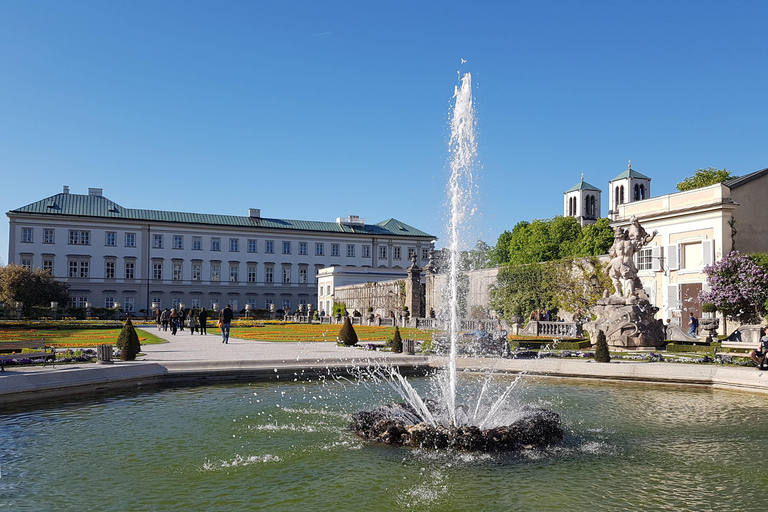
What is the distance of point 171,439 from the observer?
8.59 m

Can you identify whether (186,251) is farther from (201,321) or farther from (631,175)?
(631,175)

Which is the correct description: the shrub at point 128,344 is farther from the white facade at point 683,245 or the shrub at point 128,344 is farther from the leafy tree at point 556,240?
the leafy tree at point 556,240

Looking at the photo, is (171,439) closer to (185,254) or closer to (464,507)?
(464,507)

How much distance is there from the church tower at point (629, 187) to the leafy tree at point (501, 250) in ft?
89.4

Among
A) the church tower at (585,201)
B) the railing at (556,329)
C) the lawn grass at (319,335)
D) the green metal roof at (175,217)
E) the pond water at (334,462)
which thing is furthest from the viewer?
the church tower at (585,201)

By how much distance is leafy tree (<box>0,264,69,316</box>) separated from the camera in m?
49.3

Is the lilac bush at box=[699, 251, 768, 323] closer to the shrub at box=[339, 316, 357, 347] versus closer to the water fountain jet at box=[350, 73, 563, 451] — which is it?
A: the shrub at box=[339, 316, 357, 347]

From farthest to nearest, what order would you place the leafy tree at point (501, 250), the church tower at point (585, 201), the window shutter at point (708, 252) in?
the church tower at point (585, 201)
the leafy tree at point (501, 250)
the window shutter at point (708, 252)

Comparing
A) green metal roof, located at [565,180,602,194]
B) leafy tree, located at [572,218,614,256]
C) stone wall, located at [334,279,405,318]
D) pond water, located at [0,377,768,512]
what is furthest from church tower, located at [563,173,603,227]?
pond water, located at [0,377,768,512]

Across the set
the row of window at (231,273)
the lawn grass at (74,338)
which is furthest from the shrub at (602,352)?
the row of window at (231,273)

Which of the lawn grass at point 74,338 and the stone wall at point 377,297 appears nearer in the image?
the lawn grass at point 74,338

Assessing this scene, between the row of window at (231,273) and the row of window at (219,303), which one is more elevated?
the row of window at (231,273)

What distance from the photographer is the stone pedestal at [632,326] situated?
68.5ft

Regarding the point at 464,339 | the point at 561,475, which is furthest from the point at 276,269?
the point at 561,475
